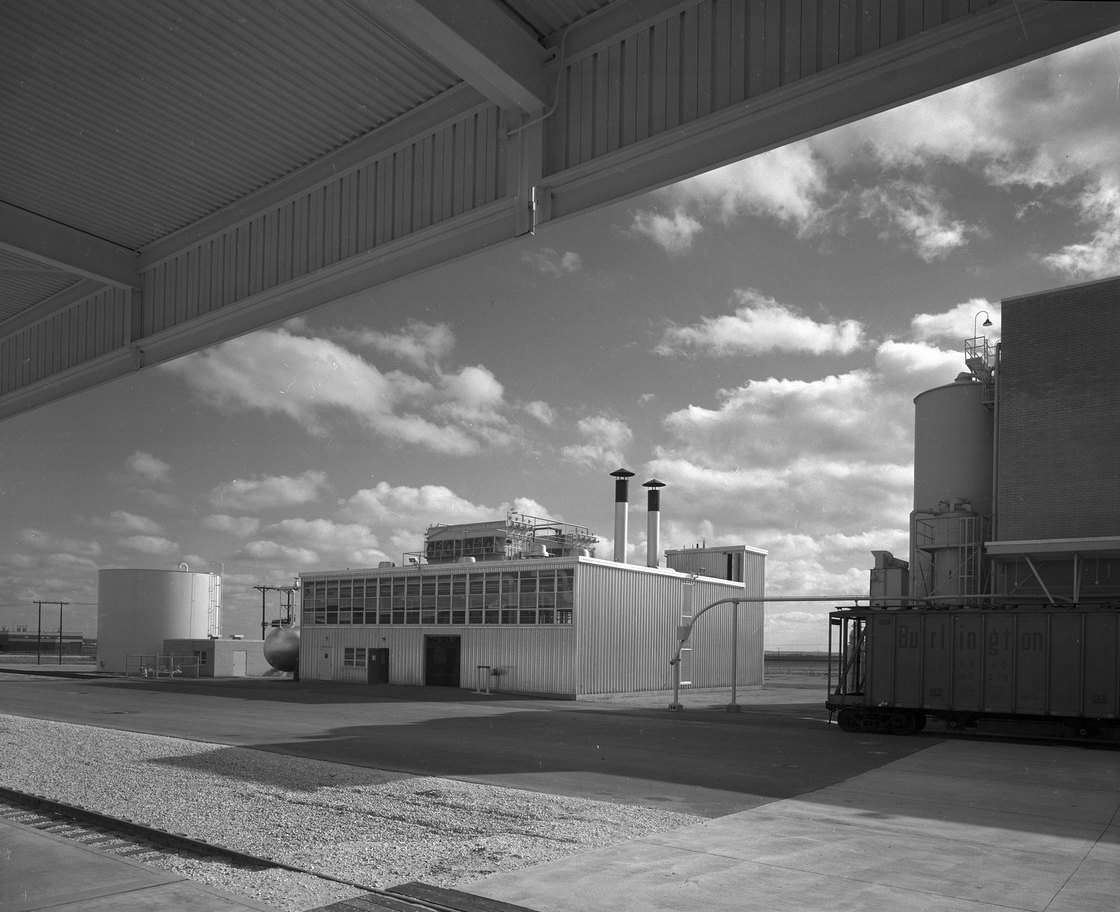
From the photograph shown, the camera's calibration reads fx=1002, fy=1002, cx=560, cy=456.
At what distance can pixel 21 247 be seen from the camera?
1122 cm

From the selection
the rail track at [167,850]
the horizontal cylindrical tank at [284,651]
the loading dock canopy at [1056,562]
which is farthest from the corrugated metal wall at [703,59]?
the horizontal cylindrical tank at [284,651]

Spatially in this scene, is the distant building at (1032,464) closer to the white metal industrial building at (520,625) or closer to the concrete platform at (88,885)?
the white metal industrial building at (520,625)

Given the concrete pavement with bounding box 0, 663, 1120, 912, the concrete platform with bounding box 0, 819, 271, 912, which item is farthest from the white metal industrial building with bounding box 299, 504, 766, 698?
the concrete platform with bounding box 0, 819, 271, 912

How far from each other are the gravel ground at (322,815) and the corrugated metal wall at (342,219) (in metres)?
5.60

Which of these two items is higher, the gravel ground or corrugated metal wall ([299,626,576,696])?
the gravel ground

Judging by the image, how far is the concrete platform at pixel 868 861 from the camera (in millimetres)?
8172

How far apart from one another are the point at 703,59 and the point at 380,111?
130 inches

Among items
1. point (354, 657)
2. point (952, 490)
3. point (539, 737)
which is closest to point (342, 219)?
point (539, 737)

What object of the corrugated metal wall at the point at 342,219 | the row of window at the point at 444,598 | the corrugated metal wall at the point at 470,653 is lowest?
the corrugated metal wall at the point at 470,653

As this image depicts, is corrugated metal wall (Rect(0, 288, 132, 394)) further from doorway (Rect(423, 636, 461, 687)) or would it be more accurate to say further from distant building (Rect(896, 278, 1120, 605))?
doorway (Rect(423, 636, 461, 687))

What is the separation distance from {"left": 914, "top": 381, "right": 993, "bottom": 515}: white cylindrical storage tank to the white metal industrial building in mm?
7859

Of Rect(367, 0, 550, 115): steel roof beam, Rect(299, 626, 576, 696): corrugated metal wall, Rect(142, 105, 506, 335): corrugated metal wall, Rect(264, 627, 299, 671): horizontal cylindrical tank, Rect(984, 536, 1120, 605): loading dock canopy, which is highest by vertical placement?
Rect(367, 0, 550, 115): steel roof beam

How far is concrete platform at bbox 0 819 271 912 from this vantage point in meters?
7.13

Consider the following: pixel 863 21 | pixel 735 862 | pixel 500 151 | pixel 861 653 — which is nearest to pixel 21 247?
pixel 500 151
